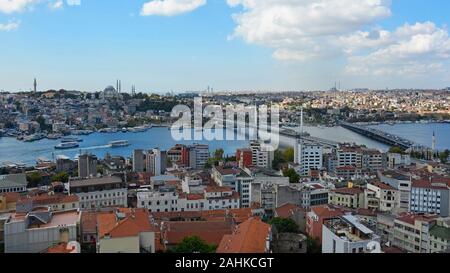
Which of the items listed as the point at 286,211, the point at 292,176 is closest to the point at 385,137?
the point at 292,176

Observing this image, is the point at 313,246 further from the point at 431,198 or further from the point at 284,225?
the point at 431,198

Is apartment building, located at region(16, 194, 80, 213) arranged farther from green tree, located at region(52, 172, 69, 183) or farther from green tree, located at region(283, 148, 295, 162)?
green tree, located at region(283, 148, 295, 162)

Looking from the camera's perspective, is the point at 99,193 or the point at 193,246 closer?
the point at 193,246

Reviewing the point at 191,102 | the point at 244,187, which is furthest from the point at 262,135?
the point at 191,102

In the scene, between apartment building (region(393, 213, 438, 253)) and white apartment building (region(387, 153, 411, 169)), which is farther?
white apartment building (region(387, 153, 411, 169))

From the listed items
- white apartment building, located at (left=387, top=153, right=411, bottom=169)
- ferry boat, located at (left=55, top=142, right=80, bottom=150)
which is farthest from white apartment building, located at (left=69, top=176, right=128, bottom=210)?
ferry boat, located at (left=55, top=142, right=80, bottom=150)
